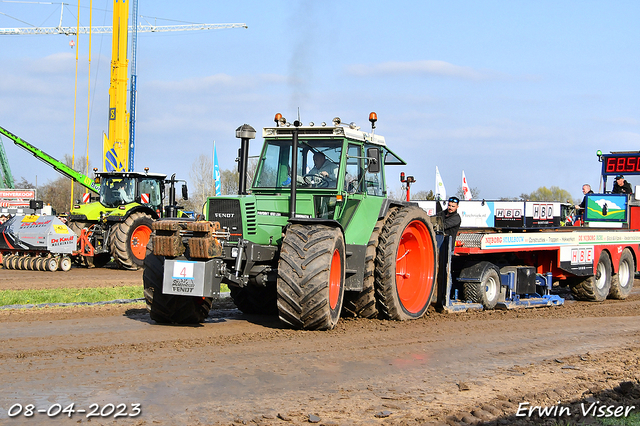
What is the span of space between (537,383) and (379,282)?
3.17 metres

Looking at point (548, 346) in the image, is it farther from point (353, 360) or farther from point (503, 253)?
point (503, 253)

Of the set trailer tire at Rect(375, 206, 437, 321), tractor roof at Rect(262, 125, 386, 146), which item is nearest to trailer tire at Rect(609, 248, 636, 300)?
trailer tire at Rect(375, 206, 437, 321)

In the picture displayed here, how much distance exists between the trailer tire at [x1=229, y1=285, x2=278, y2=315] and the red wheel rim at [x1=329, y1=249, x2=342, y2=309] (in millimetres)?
1695

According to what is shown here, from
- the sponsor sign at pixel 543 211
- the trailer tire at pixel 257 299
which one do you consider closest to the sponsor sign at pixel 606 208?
the sponsor sign at pixel 543 211

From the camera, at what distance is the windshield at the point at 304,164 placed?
29.2ft

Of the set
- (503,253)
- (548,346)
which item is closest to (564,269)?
(503,253)

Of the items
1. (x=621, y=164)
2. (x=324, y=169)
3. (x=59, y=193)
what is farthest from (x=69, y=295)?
(x=59, y=193)

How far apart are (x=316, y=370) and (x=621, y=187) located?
13.7m

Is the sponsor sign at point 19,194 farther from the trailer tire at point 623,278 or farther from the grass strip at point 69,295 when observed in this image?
the trailer tire at point 623,278

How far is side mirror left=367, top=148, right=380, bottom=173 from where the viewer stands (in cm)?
898

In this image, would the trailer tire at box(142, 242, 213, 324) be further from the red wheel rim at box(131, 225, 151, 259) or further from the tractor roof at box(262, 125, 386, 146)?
the red wheel rim at box(131, 225, 151, 259)

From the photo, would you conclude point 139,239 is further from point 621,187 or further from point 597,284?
point 621,187

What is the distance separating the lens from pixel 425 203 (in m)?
20.9

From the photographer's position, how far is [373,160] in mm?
9078
